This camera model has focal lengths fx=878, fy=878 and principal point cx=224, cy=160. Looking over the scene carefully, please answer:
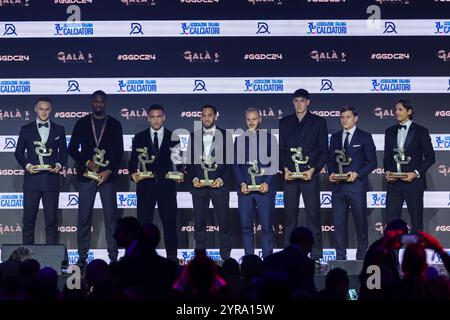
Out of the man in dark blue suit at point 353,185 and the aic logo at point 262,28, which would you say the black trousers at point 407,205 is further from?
the aic logo at point 262,28

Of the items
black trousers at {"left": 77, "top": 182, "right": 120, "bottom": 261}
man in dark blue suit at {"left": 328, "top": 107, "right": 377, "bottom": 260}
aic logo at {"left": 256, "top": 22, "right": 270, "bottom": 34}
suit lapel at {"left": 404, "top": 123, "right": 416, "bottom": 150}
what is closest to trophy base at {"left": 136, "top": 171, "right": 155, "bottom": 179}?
black trousers at {"left": 77, "top": 182, "right": 120, "bottom": 261}

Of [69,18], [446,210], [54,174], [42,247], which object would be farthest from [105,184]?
[446,210]

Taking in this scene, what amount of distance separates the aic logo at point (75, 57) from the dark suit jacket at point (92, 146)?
1.56m

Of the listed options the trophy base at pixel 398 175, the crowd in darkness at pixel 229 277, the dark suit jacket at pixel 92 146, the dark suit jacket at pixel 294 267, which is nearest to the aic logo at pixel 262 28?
the dark suit jacket at pixel 92 146

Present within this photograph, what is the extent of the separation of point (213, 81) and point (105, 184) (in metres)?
2.60

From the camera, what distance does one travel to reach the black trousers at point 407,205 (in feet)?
44.5

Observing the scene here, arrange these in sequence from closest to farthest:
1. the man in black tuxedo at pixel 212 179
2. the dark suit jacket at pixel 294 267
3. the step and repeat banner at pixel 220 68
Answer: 1. the dark suit jacket at pixel 294 267
2. the man in black tuxedo at pixel 212 179
3. the step and repeat banner at pixel 220 68

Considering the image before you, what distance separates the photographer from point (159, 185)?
13695 millimetres

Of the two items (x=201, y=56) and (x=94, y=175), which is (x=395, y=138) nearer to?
(x=201, y=56)

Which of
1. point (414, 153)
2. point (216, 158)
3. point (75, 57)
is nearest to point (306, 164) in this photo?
point (216, 158)

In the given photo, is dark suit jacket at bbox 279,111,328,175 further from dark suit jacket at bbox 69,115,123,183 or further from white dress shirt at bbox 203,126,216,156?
dark suit jacket at bbox 69,115,123,183

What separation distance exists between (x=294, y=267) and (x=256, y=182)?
19.0ft

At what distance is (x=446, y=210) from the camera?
1464 centimetres
